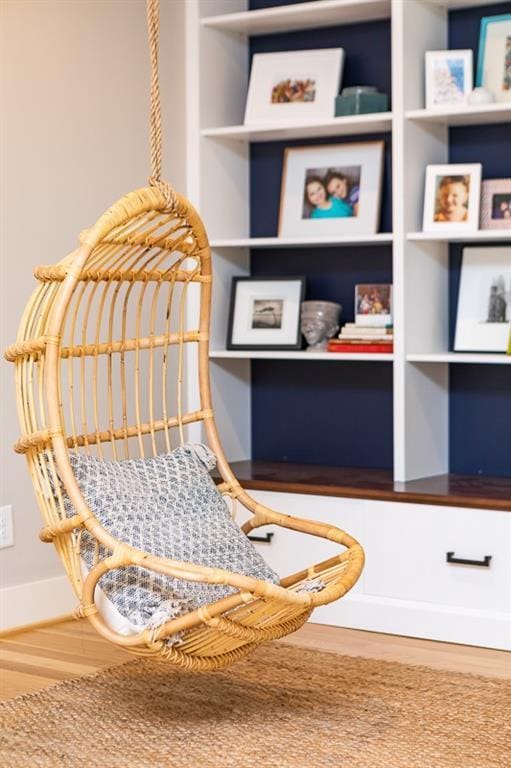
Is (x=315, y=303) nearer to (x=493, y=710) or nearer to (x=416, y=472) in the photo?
Result: (x=416, y=472)

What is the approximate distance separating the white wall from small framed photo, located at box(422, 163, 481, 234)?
984 millimetres

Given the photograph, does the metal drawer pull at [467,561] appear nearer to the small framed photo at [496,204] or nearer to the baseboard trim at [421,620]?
the baseboard trim at [421,620]

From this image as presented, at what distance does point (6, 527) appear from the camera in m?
3.91

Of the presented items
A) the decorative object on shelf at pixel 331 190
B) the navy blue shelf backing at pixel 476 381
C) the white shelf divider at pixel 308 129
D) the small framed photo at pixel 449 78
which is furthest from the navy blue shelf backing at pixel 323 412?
the small framed photo at pixel 449 78

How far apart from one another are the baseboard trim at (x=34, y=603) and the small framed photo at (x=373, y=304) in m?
1.37

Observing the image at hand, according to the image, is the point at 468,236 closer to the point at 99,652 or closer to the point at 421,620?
the point at 421,620

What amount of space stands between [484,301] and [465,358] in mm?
306

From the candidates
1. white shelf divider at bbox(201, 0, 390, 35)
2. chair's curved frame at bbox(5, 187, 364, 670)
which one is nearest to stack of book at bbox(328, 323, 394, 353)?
white shelf divider at bbox(201, 0, 390, 35)

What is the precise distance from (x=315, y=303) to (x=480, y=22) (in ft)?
3.67

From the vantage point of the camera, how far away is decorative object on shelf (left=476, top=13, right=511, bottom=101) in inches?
159

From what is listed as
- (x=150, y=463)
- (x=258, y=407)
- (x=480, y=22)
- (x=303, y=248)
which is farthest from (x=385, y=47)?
(x=150, y=463)

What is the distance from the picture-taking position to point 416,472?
4148 millimetres

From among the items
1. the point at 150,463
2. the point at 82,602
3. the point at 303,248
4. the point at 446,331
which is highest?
the point at 303,248

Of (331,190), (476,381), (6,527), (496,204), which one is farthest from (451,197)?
(6,527)
